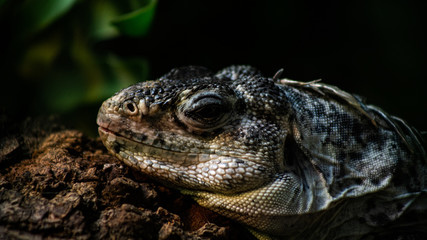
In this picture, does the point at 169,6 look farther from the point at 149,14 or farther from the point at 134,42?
the point at 149,14

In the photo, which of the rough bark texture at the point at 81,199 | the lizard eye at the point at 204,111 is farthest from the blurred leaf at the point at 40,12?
the lizard eye at the point at 204,111

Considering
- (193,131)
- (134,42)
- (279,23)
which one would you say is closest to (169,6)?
(134,42)

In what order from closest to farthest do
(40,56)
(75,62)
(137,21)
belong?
1. (137,21)
2. (40,56)
3. (75,62)

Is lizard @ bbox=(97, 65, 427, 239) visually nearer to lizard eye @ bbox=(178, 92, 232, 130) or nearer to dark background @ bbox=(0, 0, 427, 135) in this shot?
lizard eye @ bbox=(178, 92, 232, 130)

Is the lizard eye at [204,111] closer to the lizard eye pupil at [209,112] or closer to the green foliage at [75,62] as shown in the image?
the lizard eye pupil at [209,112]

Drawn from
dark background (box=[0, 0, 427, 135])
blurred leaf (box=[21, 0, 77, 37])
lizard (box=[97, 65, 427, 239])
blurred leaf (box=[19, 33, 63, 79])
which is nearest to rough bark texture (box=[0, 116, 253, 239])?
lizard (box=[97, 65, 427, 239])

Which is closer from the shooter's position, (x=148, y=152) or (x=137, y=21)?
(x=148, y=152)

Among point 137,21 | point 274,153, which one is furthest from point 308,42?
point 274,153

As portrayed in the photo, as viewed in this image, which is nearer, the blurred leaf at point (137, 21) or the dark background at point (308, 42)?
the blurred leaf at point (137, 21)

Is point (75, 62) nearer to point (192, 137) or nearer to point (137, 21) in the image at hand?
point (137, 21)
